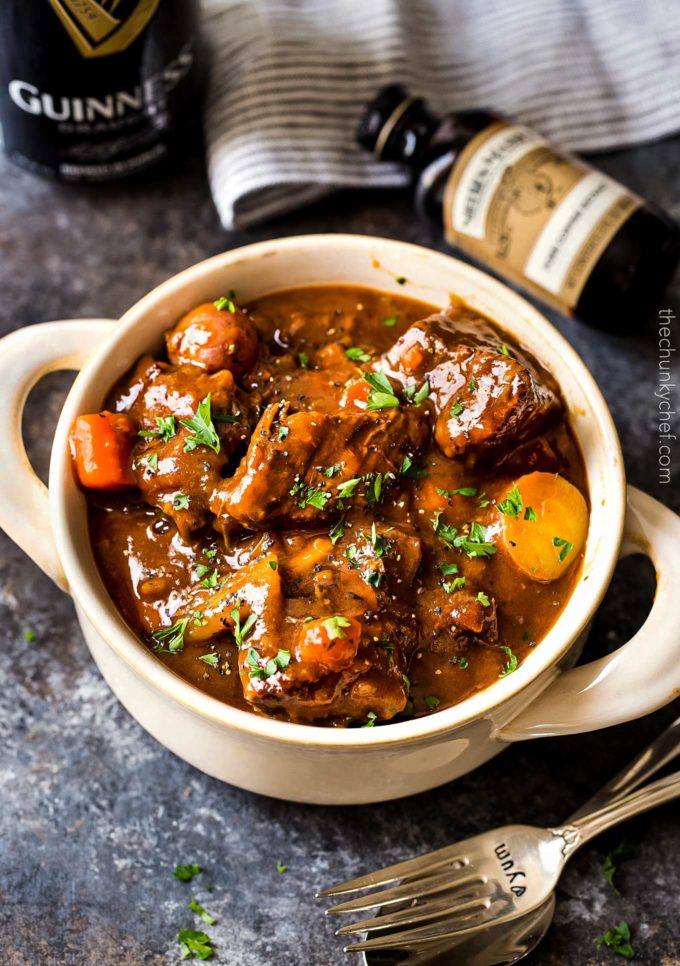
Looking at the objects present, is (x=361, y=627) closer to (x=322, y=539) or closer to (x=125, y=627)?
(x=322, y=539)

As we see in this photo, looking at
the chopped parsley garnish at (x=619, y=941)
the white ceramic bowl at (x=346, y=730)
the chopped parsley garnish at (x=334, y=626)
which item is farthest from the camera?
the chopped parsley garnish at (x=619, y=941)

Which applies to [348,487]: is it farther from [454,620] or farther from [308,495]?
[454,620]

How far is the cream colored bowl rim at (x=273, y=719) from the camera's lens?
8.15 feet

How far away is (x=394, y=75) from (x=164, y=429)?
197 cm

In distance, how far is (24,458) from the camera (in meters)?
2.89

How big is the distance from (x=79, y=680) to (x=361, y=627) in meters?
1.24

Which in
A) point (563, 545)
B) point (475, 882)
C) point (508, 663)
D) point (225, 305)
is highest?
point (225, 305)

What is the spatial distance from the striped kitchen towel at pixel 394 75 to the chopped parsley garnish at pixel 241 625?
6.12ft

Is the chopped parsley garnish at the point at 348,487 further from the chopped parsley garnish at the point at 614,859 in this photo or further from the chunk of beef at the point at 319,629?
the chopped parsley garnish at the point at 614,859

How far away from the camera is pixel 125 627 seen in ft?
8.62

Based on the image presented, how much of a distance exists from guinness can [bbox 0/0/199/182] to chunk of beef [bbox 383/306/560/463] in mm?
1401

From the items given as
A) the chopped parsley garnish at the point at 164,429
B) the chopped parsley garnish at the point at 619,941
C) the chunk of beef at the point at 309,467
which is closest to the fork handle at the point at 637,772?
the chopped parsley garnish at the point at 619,941

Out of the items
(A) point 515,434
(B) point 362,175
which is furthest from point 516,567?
(B) point 362,175

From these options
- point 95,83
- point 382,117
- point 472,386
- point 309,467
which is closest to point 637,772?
point 472,386
